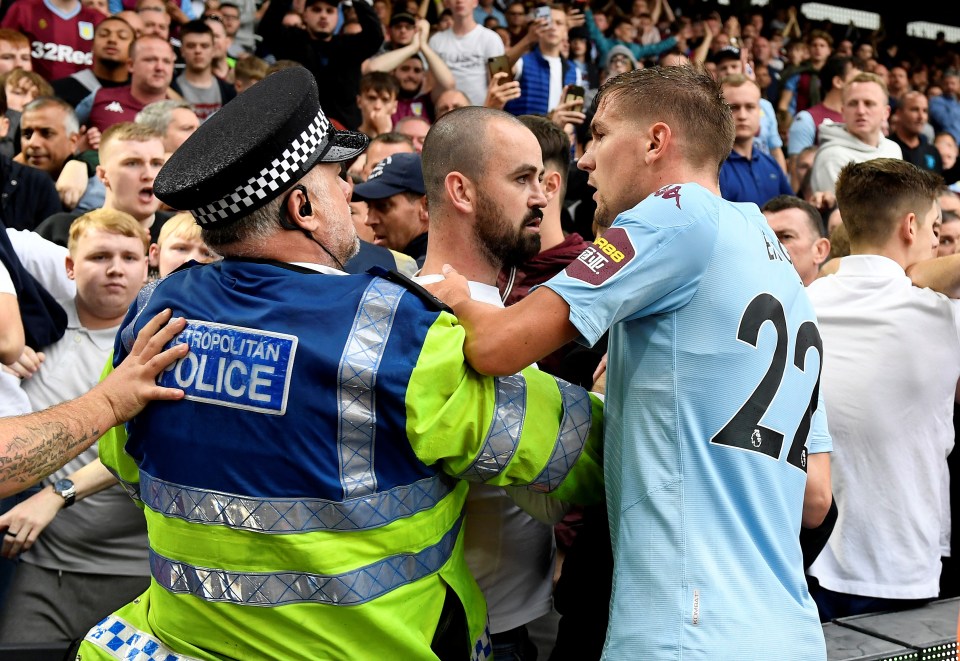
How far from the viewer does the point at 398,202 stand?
4387mm

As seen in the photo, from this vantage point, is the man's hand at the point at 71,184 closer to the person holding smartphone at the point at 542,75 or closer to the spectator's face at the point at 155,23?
the spectator's face at the point at 155,23

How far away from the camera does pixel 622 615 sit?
2012mm

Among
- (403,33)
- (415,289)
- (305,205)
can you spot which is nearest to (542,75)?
(403,33)

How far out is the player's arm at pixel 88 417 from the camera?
2.09m

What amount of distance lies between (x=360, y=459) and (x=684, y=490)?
24.9 inches

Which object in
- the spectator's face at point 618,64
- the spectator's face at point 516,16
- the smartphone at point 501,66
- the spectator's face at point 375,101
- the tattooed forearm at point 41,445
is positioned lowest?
the spectator's face at point 618,64

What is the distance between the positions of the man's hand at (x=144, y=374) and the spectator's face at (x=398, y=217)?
2.33 m

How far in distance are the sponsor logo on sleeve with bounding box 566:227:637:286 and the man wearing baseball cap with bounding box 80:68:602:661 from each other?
0.27 m

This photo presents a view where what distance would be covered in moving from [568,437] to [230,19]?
331 inches

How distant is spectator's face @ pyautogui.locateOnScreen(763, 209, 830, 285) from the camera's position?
4598 millimetres

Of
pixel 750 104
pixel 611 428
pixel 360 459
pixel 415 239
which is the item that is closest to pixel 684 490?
pixel 611 428

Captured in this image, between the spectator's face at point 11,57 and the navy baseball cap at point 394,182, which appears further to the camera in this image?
the spectator's face at point 11,57

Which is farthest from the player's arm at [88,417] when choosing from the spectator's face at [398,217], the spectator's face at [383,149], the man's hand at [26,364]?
the spectator's face at [383,149]

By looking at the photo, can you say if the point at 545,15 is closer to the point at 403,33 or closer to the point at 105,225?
the point at 403,33
